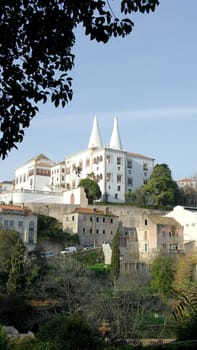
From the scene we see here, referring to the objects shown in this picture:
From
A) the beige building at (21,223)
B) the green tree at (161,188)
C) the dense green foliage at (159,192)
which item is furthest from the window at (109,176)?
the beige building at (21,223)

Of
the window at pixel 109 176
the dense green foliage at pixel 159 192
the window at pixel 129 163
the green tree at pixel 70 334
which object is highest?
the window at pixel 129 163

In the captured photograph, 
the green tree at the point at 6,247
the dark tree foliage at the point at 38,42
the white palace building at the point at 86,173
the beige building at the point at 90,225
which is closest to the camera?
the dark tree foliage at the point at 38,42

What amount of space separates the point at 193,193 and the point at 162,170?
9.32 meters

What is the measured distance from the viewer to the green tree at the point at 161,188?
2665 inches

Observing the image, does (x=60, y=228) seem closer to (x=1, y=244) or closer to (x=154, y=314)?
(x=1, y=244)

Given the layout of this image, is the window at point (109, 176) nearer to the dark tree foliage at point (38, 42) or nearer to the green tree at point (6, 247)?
the green tree at point (6, 247)

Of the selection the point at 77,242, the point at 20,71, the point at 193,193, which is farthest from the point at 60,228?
the point at 20,71

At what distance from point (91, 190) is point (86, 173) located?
342 inches

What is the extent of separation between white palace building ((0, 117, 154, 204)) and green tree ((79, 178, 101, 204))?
1.61 meters

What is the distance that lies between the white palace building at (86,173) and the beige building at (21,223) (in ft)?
36.1

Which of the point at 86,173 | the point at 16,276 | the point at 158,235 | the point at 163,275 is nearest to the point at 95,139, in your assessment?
the point at 86,173

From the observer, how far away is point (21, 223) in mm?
53844

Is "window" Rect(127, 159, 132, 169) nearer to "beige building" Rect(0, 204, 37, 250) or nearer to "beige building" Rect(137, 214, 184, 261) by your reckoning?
"beige building" Rect(137, 214, 184, 261)

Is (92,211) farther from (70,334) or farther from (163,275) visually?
(70,334)
